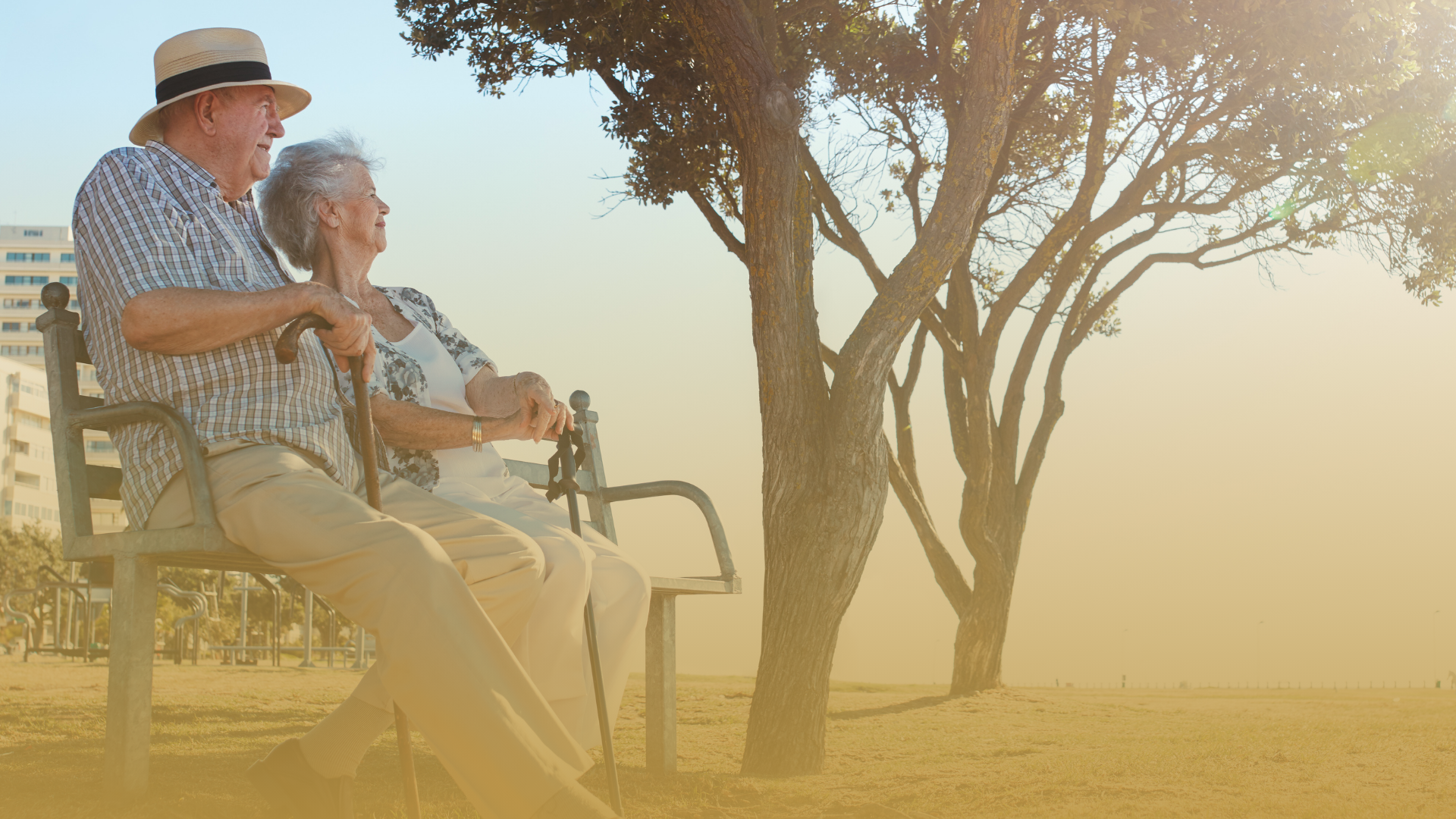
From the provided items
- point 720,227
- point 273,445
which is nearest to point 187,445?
point 273,445

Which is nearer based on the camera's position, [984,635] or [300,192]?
[300,192]

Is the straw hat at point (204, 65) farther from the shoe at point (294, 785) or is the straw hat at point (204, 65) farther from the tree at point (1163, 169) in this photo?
the tree at point (1163, 169)

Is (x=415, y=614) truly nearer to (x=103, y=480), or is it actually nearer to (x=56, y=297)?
(x=103, y=480)

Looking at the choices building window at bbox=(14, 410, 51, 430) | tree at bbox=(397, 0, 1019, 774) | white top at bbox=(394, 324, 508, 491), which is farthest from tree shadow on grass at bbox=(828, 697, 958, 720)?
building window at bbox=(14, 410, 51, 430)

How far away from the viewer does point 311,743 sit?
2727 millimetres

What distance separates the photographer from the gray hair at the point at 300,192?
339 centimetres

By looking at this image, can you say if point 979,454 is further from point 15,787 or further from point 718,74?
point 15,787

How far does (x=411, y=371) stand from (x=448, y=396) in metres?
0.17

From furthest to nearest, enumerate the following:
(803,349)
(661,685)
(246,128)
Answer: (803,349) → (661,685) → (246,128)

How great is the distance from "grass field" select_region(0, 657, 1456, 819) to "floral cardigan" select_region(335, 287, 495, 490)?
0.97 meters

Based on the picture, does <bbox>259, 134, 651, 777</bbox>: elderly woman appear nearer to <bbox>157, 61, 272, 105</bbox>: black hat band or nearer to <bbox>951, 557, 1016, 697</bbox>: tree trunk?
<bbox>157, 61, 272, 105</bbox>: black hat band

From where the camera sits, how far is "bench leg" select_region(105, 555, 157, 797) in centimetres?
276

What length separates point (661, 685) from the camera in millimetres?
4066

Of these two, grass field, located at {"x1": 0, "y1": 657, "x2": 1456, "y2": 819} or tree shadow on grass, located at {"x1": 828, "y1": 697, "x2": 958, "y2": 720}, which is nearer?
grass field, located at {"x1": 0, "y1": 657, "x2": 1456, "y2": 819}
